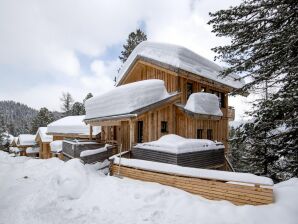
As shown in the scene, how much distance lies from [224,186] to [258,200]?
110cm

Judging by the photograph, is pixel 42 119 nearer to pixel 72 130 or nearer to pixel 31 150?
pixel 31 150

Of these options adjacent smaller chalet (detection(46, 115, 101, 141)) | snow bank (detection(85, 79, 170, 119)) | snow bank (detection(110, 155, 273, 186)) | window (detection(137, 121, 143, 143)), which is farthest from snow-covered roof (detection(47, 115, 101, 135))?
snow bank (detection(110, 155, 273, 186))

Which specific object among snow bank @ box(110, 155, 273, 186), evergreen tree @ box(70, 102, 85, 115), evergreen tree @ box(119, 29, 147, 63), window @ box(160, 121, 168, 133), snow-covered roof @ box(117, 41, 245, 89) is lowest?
snow bank @ box(110, 155, 273, 186)

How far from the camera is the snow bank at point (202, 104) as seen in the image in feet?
51.3

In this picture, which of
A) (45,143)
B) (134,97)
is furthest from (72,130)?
(134,97)

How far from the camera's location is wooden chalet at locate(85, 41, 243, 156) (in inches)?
602

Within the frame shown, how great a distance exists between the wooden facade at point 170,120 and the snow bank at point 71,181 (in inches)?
148

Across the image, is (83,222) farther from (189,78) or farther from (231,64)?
(189,78)

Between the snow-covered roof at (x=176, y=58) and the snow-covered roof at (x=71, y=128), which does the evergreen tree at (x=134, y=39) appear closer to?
the snow-covered roof at (x=71, y=128)

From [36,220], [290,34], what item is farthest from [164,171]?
[290,34]

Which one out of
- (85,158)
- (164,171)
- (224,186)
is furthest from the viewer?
(85,158)

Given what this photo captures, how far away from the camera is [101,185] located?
10023 millimetres

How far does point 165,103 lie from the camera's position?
15336 mm

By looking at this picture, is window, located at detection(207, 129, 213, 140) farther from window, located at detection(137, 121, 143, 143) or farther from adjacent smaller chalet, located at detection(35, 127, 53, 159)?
adjacent smaller chalet, located at detection(35, 127, 53, 159)
